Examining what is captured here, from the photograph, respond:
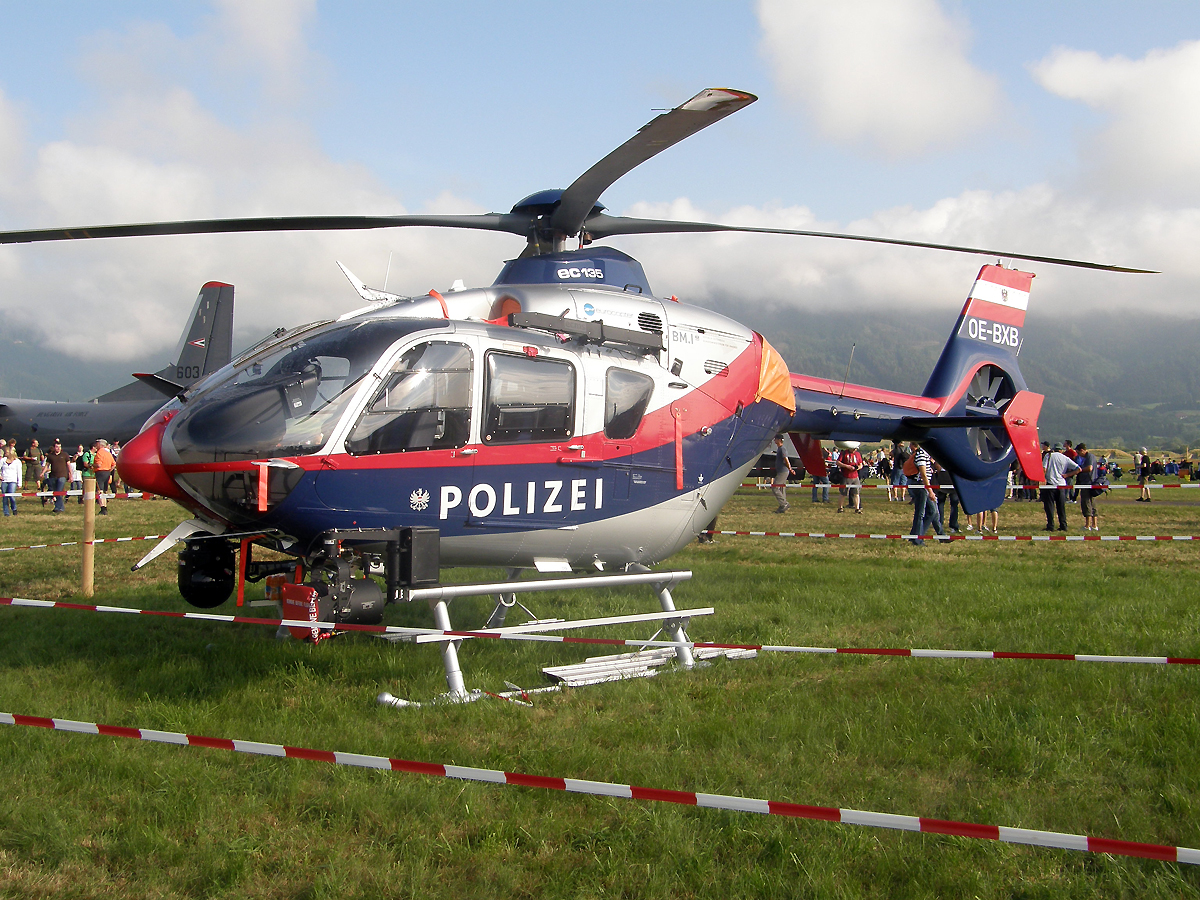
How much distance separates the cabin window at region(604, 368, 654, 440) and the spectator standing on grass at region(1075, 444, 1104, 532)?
46.5 feet

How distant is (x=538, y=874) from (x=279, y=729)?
6.92 feet

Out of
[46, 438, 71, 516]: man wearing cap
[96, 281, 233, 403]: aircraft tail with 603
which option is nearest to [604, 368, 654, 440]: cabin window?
[46, 438, 71, 516]: man wearing cap

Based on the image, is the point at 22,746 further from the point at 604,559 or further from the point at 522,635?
the point at 604,559

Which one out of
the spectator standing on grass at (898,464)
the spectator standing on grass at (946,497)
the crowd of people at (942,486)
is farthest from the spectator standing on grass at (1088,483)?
the spectator standing on grass at (898,464)

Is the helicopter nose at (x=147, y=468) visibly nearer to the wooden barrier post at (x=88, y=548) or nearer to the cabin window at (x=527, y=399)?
the cabin window at (x=527, y=399)

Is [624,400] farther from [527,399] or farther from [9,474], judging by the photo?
[9,474]

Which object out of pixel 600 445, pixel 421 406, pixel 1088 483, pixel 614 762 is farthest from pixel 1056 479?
pixel 614 762

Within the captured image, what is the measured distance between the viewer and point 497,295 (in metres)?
6.80

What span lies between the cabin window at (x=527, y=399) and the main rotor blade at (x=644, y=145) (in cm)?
155

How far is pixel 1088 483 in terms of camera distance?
18.9m

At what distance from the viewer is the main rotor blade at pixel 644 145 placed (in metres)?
5.21

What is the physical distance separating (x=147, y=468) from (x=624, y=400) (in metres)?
3.33

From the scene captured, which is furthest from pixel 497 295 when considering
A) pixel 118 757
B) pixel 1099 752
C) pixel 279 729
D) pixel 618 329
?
pixel 1099 752

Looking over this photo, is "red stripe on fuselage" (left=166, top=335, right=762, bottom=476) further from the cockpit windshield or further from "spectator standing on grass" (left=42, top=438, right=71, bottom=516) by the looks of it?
"spectator standing on grass" (left=42, top=438, right=71, bottom=516)
